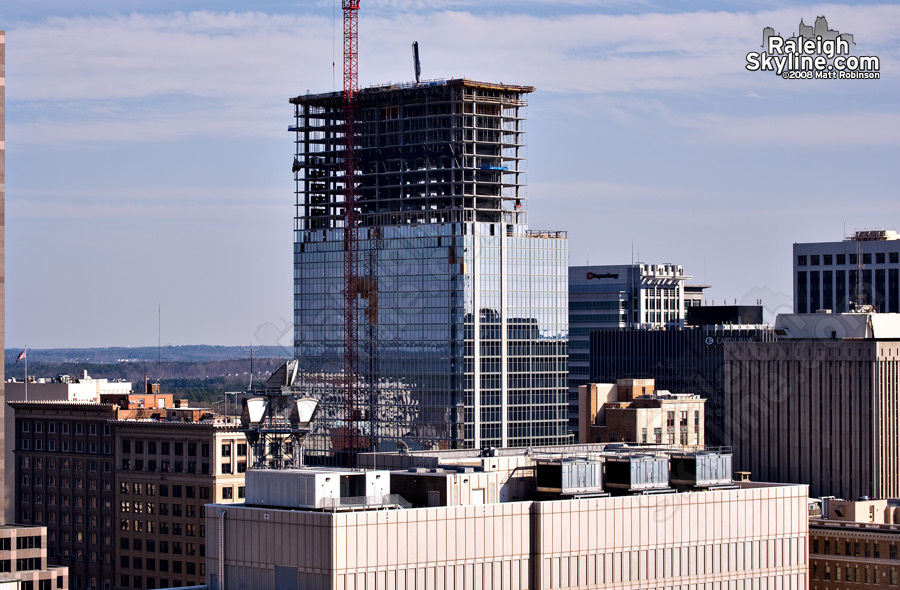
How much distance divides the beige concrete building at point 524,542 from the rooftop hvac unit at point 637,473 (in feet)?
8.57

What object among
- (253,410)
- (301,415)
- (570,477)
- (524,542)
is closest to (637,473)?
(570,477)

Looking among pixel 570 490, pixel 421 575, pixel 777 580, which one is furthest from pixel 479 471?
pixel 777 580

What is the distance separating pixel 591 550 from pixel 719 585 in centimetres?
1638

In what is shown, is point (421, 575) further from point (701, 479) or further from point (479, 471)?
point (701, 479)

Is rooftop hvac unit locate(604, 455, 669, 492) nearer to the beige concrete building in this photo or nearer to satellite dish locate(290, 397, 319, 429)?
the beige concrete building

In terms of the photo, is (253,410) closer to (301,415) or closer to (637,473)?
(301,415)

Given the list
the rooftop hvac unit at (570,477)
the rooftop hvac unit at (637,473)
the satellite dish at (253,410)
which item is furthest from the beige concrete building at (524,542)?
the satellite dish at (253,410)

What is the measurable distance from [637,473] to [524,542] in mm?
15780

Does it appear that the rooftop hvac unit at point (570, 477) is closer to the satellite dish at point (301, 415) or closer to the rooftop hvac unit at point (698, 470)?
the rooftop hvac unit at point (698, 470)

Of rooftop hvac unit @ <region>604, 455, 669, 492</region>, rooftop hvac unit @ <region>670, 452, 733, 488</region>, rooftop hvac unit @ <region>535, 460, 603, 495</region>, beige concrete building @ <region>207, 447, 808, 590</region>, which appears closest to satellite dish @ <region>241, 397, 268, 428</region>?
beige concrete building @ <region>207, 447, 808, 590</region>

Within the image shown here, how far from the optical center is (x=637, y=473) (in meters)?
160

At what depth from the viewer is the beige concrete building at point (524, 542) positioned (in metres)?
139

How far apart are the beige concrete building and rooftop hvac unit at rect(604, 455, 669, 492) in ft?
8.57

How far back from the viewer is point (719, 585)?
536ft
